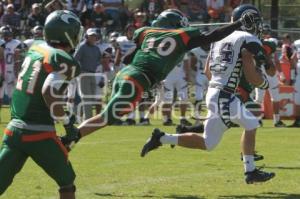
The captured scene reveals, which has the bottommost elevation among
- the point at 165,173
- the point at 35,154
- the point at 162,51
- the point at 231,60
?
the point at 165,173

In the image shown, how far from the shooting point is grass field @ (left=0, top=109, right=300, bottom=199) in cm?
736

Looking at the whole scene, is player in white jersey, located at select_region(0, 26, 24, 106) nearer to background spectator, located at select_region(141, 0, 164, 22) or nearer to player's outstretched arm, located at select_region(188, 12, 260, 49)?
background spectator, located at select_region(141, 0, 164, 22)

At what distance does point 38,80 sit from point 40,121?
285 mm

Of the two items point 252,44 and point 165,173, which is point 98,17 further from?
point 252,44

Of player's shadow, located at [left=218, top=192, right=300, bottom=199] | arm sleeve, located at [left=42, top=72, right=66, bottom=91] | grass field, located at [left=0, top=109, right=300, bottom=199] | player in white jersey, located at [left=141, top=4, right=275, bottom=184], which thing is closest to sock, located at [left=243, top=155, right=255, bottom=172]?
player in white jersey, located at [left=141, top=4, right=275, bottom=184]

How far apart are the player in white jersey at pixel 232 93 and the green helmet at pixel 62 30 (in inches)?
93.6

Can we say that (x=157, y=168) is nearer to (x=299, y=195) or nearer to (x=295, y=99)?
(x=299, y=195)

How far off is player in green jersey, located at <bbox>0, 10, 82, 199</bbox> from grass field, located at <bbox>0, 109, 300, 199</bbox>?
1.70 m

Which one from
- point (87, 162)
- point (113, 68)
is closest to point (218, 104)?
point (87, 162)

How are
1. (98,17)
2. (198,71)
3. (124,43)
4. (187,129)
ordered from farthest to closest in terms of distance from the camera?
(98,17) → (124,43) → (198,71) → (187,129)

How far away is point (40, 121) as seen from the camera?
547cm

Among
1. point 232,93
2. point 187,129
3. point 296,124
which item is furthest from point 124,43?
point 232,93

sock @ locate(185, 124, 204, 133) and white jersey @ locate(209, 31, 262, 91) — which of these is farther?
sock @ locate(185, 124, 204, 133)

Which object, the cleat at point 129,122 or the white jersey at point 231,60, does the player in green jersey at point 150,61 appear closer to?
the white jersey at point 231,60
